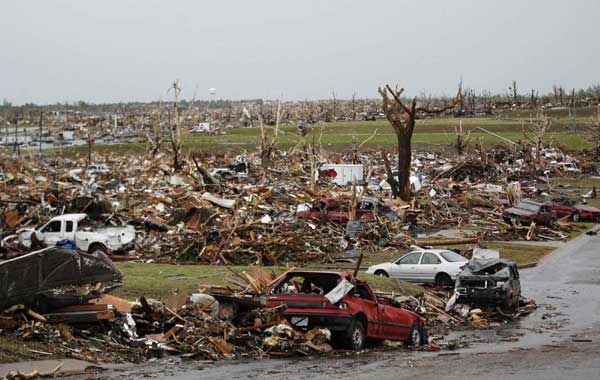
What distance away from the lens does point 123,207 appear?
36531mm

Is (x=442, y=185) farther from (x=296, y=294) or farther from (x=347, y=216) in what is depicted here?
(x=296, y=294)

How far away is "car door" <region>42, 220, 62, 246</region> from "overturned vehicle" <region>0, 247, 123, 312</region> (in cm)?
1684

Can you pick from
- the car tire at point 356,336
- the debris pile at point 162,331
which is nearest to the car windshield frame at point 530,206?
the car tire at point 356,336

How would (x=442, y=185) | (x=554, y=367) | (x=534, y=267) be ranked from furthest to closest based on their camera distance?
(x=442, y=185) < (x=534, y=267) < (x=554, y=367)

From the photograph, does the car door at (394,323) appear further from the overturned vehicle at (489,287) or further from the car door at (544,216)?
the car door at (544,216)

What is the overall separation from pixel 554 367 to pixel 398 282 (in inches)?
423

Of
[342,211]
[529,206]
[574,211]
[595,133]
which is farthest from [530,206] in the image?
[595,133]

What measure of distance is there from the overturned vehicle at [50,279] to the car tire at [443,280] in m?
12.7

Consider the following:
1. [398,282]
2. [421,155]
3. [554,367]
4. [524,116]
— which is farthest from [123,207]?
[524,116]

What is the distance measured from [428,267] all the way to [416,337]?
8.81 m

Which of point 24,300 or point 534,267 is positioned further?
point 534,267

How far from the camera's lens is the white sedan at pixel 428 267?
25.2 m

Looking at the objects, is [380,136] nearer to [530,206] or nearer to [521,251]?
[530,206]

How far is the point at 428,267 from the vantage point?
25.5 meters
